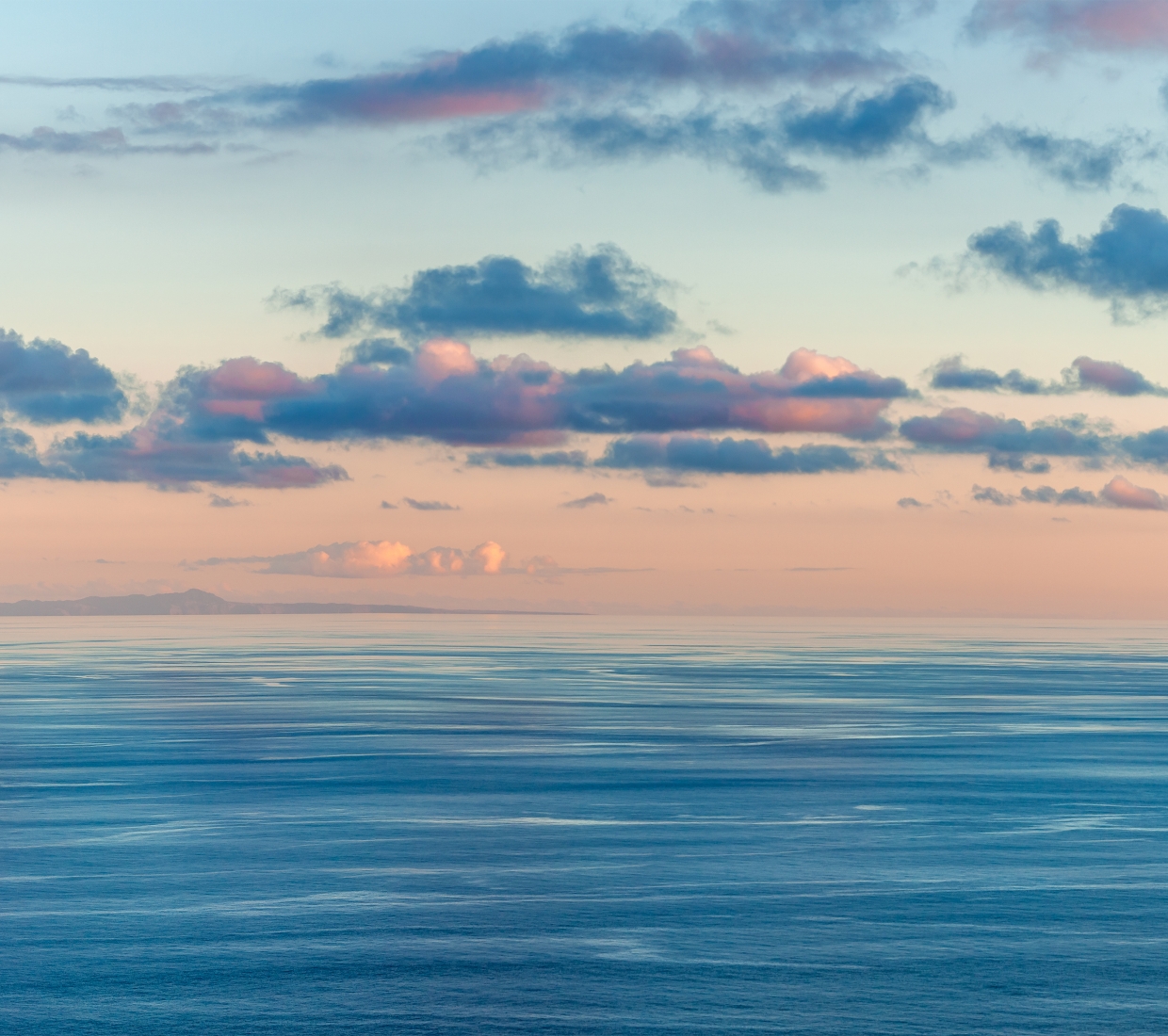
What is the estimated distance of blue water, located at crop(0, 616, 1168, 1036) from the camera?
80.2 feet

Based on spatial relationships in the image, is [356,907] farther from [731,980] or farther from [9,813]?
[9,813]

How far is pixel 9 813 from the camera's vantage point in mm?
44875

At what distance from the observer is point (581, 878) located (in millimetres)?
34625

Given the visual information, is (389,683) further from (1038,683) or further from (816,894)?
(816,894)

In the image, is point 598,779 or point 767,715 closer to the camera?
point 598,779

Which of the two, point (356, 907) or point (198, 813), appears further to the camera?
point (198, 813)

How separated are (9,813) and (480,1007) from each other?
26.3m

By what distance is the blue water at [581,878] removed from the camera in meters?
24.5

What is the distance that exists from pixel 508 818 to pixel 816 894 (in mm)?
13795

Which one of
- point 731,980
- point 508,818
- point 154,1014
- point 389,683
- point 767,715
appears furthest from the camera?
point 389,683

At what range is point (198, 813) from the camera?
1794 inches

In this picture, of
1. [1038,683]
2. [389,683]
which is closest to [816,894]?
[389,683]

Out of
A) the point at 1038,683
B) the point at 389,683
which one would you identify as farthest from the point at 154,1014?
the point at 1038,683

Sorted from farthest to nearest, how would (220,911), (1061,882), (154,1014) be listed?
1. (1061,882)
2. (220,911)
3. (154,1014)
